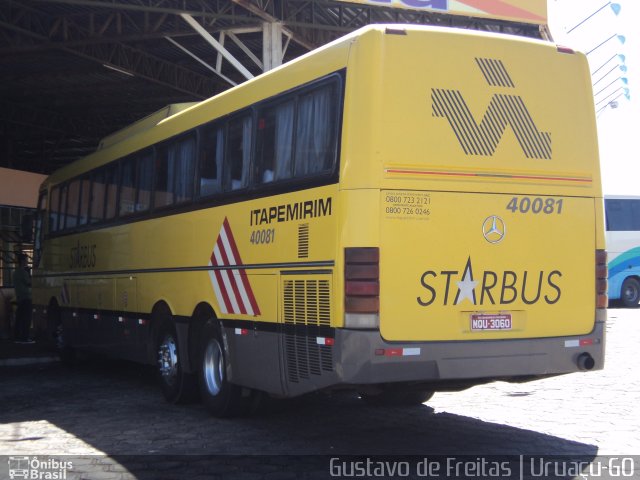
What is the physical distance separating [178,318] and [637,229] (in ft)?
73.8

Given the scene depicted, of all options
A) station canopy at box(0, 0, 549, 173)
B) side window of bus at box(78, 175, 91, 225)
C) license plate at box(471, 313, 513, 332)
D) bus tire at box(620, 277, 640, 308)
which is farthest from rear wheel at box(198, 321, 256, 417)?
bus tire at box(620, 277, 640, 308)

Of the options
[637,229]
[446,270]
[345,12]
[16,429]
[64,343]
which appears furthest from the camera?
[637,229]

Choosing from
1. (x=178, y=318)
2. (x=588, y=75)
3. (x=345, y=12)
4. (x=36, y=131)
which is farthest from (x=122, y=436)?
(x=36, y=131)

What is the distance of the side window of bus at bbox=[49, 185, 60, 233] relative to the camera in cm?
1546

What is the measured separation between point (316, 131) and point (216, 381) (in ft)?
10.7

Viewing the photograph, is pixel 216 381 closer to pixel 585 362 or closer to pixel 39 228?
pixel 585 362

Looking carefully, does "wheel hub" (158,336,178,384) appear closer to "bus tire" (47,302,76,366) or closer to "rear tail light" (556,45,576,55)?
"bus tire" (47,302,76,366)

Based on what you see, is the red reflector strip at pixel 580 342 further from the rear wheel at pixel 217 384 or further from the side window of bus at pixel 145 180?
the side window of bus at pixel 145 180

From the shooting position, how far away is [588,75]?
25.4ft

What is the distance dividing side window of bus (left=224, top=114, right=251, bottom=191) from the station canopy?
7308mm

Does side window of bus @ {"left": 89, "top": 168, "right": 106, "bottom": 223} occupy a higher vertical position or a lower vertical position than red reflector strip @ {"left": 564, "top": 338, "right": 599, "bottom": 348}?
higher

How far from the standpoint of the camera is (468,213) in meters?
7.02

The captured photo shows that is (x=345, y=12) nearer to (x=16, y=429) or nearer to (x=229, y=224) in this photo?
(x=229, y=224)

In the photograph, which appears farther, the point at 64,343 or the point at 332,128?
the point at 64,343
